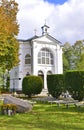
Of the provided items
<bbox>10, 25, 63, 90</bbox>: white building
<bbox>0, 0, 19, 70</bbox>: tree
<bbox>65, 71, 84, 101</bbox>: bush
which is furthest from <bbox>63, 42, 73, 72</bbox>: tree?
<bbox>65, 71, 84, 101</bbox>: bush

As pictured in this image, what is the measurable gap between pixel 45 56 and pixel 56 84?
31746 mm

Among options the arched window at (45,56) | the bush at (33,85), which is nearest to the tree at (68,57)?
the arched window at (45,56)

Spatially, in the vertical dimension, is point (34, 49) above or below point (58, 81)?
above

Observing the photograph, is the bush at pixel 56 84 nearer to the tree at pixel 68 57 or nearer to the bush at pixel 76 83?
the bush at pixel 76 83

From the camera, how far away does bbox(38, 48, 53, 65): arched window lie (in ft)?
205

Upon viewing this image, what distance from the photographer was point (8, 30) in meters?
27.9

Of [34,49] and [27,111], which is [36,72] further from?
[27,111]

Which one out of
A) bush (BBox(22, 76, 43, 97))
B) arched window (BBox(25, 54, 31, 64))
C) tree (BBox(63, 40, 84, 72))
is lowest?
bush (BBox(22, 76, 43, 97))

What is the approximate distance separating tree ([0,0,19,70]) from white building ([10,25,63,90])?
19.2m

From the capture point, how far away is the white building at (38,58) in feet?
200

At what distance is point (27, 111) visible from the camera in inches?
734

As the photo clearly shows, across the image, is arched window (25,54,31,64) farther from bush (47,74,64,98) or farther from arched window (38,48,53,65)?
bush (47,74,64,98)

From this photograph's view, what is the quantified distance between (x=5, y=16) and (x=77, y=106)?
402 inches

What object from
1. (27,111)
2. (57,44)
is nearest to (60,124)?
(27,111)
